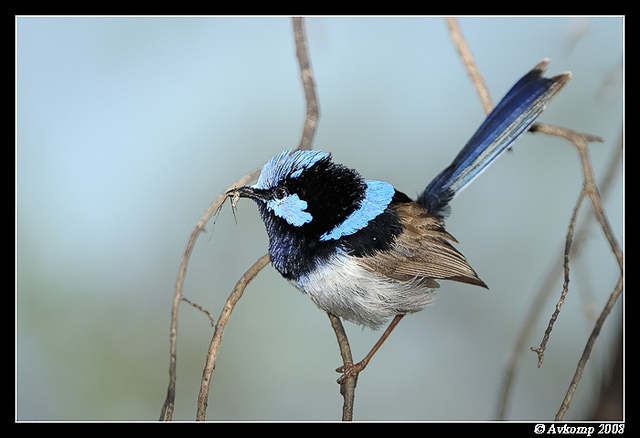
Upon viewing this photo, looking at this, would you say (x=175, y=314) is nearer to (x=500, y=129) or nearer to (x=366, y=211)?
(x=366, y=211)

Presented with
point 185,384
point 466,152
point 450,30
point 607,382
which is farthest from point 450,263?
point 185,384

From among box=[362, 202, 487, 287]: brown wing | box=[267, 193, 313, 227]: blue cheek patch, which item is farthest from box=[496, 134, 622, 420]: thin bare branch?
box=[267, 193, 313, 227]: blue cheek patch

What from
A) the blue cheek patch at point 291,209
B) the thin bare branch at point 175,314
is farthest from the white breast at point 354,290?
the thin bare branch at point 175,314

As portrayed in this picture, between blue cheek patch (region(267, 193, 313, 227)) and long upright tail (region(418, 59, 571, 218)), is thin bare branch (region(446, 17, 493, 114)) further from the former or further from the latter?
blue cheek patch (region(267, 193, 313, 227))

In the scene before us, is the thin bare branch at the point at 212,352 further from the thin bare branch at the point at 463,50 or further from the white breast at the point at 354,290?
the thin bare branch at the point at 463,50

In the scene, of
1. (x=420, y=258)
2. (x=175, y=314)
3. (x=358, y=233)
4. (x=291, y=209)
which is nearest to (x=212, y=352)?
(x=175, y=314)

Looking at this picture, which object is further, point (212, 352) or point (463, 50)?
point (463, 50)
